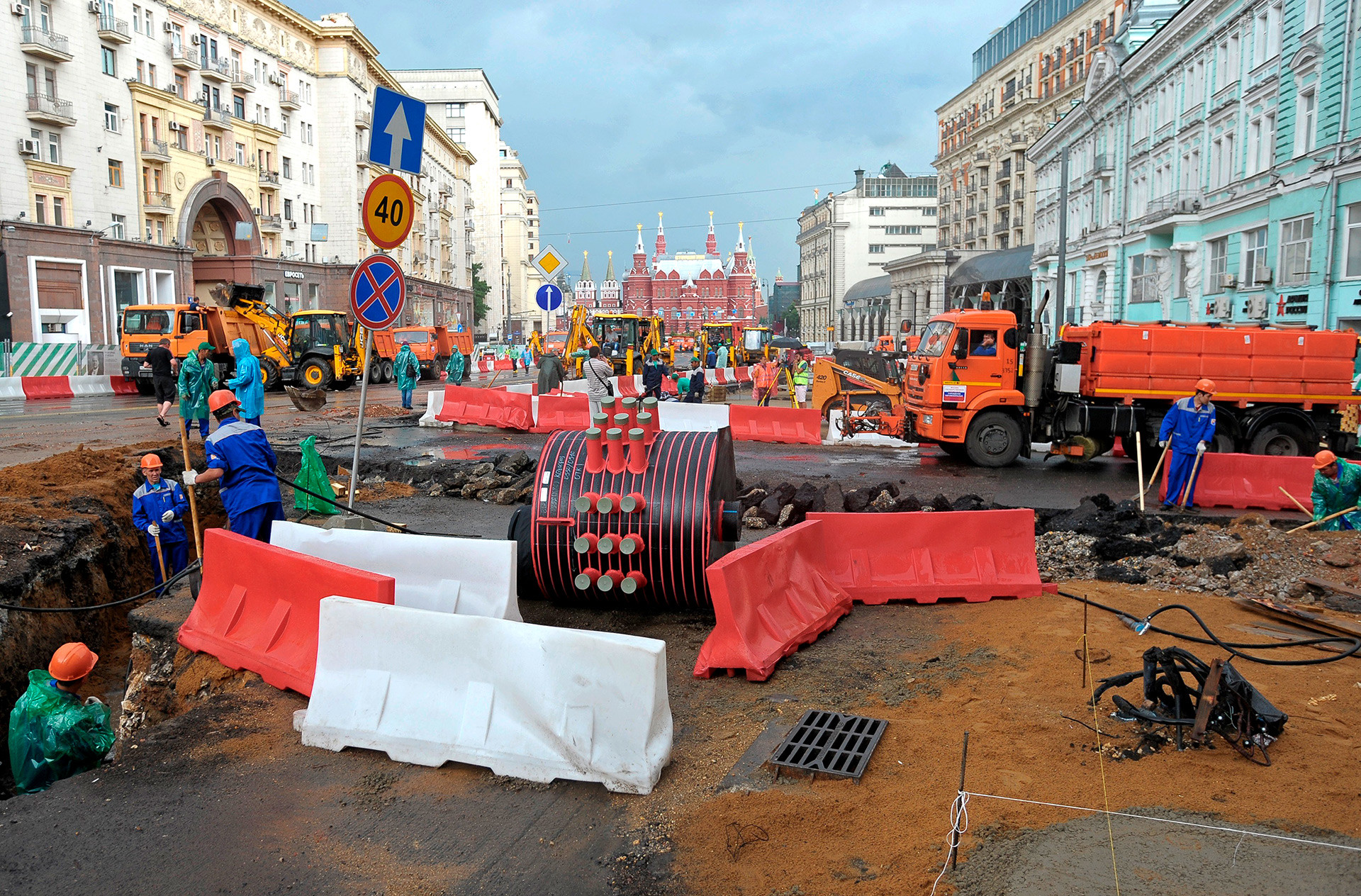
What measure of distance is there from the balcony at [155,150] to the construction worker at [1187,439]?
4397 centimetres

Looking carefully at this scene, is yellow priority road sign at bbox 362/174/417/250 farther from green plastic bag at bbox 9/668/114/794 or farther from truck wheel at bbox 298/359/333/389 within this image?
truck wheel at bbox 298/359/333/389

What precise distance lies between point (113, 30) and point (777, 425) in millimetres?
36408

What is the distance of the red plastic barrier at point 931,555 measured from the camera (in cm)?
743

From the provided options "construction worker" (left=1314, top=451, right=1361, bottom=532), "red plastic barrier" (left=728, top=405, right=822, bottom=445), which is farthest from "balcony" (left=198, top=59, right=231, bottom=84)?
"construction worker" (left=1314, top=451, right=1361, bottom=532)

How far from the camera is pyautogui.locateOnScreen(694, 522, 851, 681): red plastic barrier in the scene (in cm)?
576

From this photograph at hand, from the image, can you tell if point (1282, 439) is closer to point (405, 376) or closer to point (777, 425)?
point (777, 425)

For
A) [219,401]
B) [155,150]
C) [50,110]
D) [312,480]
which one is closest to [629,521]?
[219,401]

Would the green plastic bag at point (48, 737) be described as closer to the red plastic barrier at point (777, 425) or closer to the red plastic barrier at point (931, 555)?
the red plastic barrier at point (931, 555)

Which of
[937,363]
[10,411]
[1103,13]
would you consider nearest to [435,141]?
[1103,13]

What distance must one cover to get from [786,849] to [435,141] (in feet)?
276

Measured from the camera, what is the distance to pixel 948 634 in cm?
659

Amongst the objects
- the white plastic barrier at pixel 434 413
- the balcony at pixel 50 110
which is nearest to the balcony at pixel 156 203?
the balcony at pixel 50 110

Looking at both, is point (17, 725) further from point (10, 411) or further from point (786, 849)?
point (10, 411)

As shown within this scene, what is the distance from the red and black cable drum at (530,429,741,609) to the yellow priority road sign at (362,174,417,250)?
2.59 meters
